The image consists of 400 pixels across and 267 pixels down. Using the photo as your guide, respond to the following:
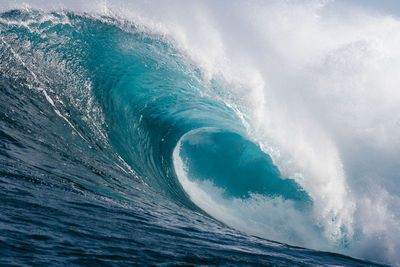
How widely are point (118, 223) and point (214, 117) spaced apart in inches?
248

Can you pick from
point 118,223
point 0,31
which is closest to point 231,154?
point 118,223

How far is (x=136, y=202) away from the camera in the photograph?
4582mm

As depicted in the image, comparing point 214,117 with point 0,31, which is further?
point 214,117

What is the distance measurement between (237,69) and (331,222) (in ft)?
16.6

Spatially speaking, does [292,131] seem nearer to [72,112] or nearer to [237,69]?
[237,69]

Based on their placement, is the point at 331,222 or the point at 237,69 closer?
the point at 331,222

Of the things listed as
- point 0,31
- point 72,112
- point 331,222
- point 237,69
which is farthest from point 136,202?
point 0,31

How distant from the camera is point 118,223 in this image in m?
3.23

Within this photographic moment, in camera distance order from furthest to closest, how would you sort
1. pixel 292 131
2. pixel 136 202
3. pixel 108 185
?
pixel 292 131 < pixel 108 185 < pixel 136 202

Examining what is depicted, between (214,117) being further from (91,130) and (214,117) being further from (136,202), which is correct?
(136,202)

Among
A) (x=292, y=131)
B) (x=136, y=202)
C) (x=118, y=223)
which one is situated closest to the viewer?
(x=118, y=223)

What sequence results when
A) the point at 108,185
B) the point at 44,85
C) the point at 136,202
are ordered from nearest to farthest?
the point at 136,202, the point at 108,185, the point at 44,85

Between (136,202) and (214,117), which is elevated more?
(214,117)

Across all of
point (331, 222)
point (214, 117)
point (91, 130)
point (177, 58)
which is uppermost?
point (177, 58)
